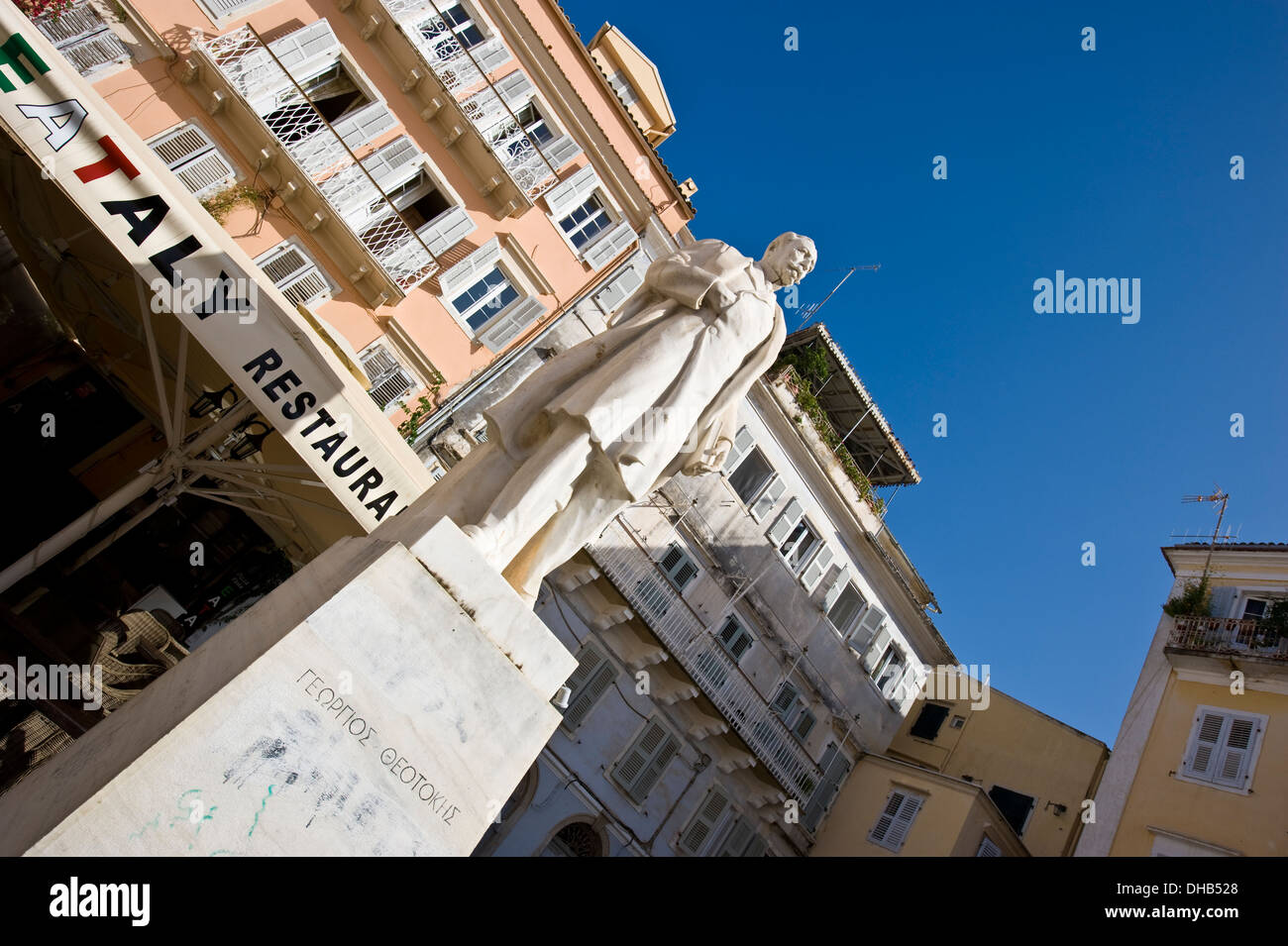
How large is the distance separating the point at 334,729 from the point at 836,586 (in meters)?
18.5

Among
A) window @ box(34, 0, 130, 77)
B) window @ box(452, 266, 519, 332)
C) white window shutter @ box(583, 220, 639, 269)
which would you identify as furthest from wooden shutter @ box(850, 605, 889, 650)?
window @ box(34, 0, 130, 77)

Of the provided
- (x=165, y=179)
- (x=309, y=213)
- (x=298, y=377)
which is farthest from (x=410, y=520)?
(x=309, y=213)

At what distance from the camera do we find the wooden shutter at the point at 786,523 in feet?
64.1

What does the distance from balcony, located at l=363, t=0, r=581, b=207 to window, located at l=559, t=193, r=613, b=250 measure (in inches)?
40.0

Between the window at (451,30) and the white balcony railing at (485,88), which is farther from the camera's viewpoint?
the window at (451,30)

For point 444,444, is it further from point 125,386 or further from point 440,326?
point 125,386

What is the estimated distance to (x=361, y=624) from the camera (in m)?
3.45

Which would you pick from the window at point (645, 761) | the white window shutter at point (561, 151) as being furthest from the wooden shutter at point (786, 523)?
the white window shutter at point (561, 151)

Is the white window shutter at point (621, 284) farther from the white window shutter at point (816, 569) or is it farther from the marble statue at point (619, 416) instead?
the marble statue at point (619, 416)

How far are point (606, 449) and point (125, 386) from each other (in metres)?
7.09

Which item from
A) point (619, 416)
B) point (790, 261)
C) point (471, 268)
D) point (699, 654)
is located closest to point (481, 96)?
point (471, 268)

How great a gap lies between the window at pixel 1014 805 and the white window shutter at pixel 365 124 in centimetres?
2001

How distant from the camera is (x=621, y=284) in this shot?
18.6 meters

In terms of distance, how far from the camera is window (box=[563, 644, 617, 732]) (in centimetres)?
1536
